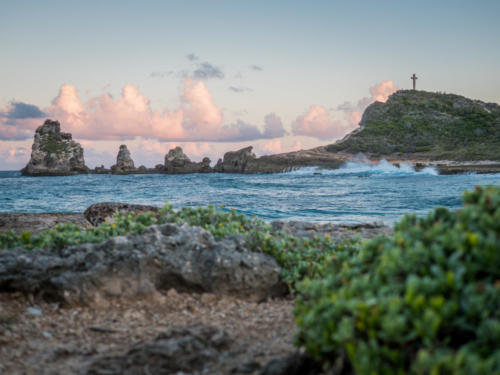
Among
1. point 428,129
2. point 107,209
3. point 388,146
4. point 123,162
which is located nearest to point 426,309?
point 107,209

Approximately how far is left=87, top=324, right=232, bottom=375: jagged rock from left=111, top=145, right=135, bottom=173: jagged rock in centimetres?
9933

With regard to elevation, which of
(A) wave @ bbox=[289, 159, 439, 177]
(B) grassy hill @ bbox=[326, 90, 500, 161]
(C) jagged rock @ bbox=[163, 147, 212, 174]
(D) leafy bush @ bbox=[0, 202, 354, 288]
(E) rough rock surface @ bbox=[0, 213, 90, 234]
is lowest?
(E) rough rock surface @ bbox=[0, 213, 90, 234]

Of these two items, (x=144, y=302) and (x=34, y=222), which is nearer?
(x=144, y=302)

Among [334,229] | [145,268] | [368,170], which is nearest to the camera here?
[145,268]

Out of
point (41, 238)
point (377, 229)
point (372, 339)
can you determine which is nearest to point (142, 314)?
point (41, 238)

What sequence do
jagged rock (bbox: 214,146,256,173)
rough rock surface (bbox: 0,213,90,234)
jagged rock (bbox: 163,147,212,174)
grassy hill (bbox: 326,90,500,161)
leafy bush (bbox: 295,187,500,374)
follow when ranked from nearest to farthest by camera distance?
leafy bush (bbox: 295,187,500,374) < rough rock surface (bbox: 0,213,90,234) < grassy hill (bbox: 326,90,500,161) < jagged rock (bbox: 214,146,256,173) < jagged rock (bbox: 163,147,212,174)

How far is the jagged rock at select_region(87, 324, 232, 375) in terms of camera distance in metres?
2.96

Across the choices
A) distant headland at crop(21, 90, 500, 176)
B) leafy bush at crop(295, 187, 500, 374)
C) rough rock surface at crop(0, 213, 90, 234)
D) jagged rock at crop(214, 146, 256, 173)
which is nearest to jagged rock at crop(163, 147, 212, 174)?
distant headland at crop(21, 90, 500, 176)

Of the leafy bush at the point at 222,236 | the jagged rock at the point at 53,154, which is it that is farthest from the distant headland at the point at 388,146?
the leafy bush at the point at 222,236

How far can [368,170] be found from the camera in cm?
6269

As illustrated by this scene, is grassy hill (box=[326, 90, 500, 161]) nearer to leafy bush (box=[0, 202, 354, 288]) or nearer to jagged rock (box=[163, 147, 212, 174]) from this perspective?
jagged rock (box=[163, 147, 212, 174])

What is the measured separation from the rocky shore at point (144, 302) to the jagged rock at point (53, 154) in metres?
95.8

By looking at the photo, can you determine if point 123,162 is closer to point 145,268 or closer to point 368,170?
point 368,170

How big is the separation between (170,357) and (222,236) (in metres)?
2.38
